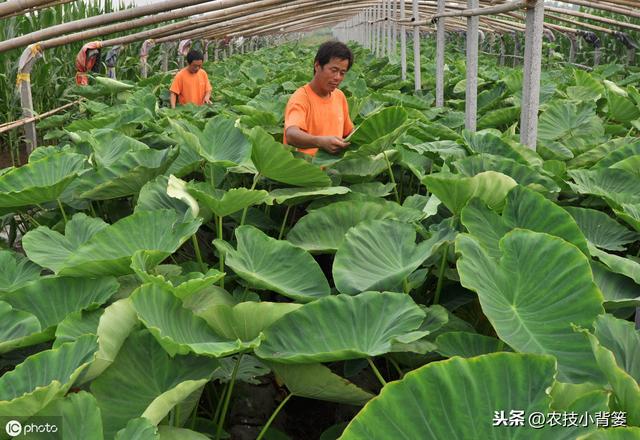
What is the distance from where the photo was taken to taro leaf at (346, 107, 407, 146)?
1923 mm

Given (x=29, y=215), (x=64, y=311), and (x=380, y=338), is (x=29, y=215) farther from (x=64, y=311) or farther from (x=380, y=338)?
(x=380, y=338)

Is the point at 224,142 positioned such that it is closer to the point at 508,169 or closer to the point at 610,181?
the point at 508,169

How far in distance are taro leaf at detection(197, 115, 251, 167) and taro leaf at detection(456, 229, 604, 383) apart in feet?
2.72

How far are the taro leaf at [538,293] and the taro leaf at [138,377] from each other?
473mm

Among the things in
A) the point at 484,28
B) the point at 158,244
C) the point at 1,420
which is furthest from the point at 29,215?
the point at 484,28

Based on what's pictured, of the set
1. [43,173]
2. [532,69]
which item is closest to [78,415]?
[43,173]

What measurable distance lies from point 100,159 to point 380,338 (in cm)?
128

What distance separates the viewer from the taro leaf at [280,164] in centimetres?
171

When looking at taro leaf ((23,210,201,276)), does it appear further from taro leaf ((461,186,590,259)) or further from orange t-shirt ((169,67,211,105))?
orange t-shirt ((169,67,211,105))

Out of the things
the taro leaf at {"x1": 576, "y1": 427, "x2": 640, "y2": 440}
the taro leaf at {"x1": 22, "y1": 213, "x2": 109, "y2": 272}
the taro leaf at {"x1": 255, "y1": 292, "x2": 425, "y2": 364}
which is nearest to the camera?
the taro leaf at {"x1": 576, "y1": 427, "x2": 640, "y2": 440}

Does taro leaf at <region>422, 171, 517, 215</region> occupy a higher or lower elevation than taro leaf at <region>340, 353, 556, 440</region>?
lower

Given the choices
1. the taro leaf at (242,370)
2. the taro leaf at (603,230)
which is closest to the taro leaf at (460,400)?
the taro leaf at (242,370)

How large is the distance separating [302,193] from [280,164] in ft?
0.32

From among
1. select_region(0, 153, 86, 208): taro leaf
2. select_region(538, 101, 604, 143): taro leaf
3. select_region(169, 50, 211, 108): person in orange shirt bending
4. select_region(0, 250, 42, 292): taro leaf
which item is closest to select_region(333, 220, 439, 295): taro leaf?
select_region(0, 250, 42, 292): taro leaf
